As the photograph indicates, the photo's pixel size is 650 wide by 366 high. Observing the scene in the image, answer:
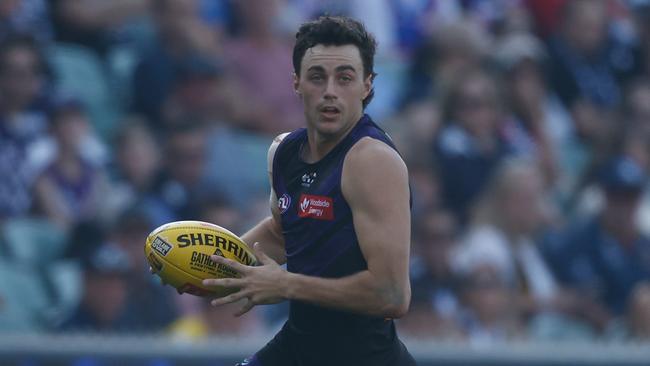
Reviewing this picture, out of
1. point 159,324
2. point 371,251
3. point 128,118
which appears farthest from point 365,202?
point 128,118

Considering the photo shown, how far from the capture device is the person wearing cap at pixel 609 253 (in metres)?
11.0

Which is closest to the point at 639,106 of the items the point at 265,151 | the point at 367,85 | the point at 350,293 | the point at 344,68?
the point at 265,151

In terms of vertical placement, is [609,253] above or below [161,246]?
above

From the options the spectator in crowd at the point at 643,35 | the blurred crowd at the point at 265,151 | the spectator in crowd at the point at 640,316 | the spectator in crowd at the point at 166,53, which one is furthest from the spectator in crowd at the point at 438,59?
the spectator in crowd at the point at 640,316

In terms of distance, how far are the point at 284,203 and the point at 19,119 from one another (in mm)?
4542

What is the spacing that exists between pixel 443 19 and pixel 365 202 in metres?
6.97

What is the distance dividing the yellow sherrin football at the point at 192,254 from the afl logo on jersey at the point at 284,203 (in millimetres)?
226

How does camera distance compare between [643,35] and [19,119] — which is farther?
[643,35]

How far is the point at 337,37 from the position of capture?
18.3ft

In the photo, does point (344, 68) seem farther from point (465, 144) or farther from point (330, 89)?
point (465, 144)

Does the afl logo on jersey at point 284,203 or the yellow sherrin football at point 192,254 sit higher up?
the afl logo on jersey at point 284,203

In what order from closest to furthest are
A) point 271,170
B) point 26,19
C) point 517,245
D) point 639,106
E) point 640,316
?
point 271,170, point 26,19, point 640,316, point 517,245, point 639,106

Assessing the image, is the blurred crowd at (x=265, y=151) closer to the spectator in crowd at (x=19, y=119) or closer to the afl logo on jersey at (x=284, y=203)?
the spectator in crowd at (x=19, y=119)

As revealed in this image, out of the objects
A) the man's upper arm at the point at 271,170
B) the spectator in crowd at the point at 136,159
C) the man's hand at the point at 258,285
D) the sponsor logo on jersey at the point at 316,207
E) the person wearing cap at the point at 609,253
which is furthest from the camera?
the person wearing cap at the point at 609,253
